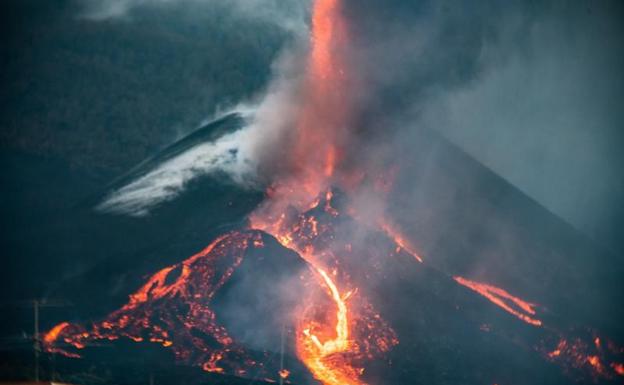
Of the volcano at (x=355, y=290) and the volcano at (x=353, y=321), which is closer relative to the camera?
the volcano at (x=353, y=321)

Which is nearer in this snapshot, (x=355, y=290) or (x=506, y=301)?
(x=355, y=290)

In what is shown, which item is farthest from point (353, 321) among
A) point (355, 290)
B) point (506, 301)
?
point (506, 301)

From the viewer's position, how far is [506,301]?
14.3 m

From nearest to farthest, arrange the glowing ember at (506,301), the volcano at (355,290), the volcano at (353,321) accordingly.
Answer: the volcano at (353,321) → the volcano at (355,290) → the glowing ember at (506,301)

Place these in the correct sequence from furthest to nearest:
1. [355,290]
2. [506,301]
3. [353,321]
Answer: [506,301], [355,290], [353,321]

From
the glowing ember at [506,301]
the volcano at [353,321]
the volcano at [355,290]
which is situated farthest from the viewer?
the glowing ember at [506,301]

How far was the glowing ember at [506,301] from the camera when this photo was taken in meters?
13.8

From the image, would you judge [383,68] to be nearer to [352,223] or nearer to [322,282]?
[352,223]

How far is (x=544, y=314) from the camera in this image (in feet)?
45.6

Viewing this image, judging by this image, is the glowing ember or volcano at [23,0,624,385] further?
the glowing ember

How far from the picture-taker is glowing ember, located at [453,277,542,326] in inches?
544

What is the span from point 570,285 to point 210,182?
10.5 meters

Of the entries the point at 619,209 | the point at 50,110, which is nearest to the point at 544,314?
the point at 619,209

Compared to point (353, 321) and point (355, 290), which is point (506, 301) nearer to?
point (355, 290)
